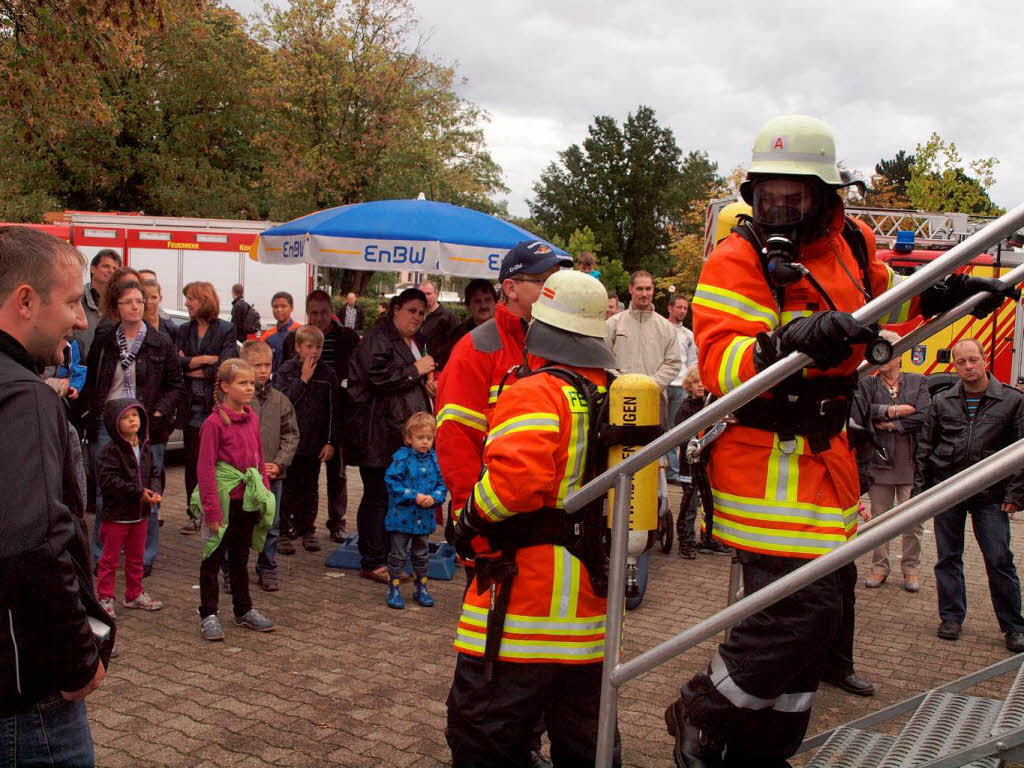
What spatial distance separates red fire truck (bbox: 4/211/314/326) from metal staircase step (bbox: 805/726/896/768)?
16.2m

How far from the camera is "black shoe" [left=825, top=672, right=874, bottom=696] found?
5.27m

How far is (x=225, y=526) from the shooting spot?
229 inches

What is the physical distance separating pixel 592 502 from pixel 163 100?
32008 millimetres

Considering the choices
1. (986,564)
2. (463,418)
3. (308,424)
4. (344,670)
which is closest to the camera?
(463,418)

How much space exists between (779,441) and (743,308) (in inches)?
16.8

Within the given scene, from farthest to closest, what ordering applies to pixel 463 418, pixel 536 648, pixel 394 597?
pixel 394 597 → pixel 463 418 → pixel 536 648

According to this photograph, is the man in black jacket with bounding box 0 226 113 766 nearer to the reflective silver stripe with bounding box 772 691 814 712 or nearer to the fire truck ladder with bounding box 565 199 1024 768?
the fire truck ladder with bounding box 565 199 1024 768

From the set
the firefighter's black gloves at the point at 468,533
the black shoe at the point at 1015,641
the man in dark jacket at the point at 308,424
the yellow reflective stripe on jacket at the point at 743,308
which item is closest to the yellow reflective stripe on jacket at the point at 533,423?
the firefighter's black gloves at the point at 468,533

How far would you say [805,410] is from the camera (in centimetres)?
307

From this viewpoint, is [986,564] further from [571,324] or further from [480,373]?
[571,324]

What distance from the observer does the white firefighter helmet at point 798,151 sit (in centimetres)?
313

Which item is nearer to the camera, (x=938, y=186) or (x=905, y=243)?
(x=905, y=243)

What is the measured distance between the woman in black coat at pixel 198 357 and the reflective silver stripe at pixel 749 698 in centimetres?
575

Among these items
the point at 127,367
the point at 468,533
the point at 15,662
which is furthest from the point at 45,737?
the point at 127,367
